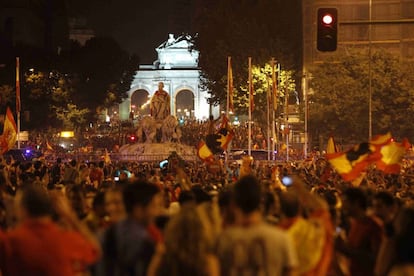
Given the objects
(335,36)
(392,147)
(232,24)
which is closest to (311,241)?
(392,147)

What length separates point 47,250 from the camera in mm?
6098

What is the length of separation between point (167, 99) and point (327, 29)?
27495 millimetres

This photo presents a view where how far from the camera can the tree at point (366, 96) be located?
169 feet

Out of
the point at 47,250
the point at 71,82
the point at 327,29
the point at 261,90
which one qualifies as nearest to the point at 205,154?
the point at 327,29

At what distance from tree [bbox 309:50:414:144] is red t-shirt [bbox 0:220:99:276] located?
45790 millimetres

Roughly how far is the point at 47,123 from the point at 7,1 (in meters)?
18.1

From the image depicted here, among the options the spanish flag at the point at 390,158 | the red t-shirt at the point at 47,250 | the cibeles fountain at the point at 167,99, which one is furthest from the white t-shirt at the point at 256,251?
the cibeles fountain at the point at 167,99

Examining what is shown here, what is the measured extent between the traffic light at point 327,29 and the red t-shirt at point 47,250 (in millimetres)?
12433

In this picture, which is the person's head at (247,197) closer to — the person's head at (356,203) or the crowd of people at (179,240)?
the crowd of people at (179,240)

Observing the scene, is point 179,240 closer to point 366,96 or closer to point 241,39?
point 366,96

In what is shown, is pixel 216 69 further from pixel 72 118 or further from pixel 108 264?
pixel 108 264

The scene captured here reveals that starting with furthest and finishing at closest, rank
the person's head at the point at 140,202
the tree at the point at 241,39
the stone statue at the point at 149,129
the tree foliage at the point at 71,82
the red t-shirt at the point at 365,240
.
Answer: the tree foliage at the point at 71,82 → the tree at the point at 241,39 → the stone statue at the point at 149,129 → the red t-shirt at the point at 365,240 → the person's head at the point at 140,202

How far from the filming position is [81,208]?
9516mm

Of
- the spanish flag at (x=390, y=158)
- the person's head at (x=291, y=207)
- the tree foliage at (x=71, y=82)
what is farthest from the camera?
the tree foliage at (x=71, y=82)
